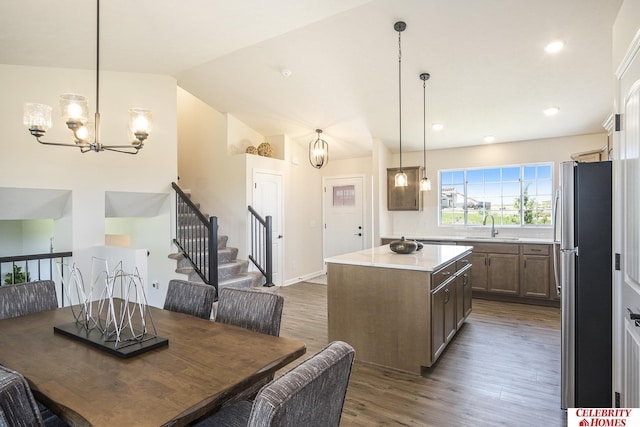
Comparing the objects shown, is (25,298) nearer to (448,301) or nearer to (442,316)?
(442,316)

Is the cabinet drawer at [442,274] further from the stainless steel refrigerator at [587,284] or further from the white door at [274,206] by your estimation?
the white door at [274,206]

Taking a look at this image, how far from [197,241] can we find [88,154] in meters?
1.63

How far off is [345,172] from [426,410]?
201 inches

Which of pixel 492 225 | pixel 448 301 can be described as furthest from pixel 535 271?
pixel 448 301

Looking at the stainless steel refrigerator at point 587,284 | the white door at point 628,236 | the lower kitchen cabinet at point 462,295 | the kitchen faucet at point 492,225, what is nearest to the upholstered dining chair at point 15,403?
the white door at point 628,236

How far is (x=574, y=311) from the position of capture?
2.32 metres

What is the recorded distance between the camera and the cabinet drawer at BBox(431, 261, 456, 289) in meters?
2.94

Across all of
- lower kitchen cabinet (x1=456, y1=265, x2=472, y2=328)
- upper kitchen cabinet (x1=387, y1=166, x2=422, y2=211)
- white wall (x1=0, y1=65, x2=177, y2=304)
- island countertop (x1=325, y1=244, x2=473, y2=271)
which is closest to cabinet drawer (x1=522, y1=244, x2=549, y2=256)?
lower kitchen cabinet (x1=456, y1=265, x2=472, y2=328)

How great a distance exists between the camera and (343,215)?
23.1ft

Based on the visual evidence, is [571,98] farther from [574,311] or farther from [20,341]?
[20,341]

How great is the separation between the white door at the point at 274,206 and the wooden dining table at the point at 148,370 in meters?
4.01

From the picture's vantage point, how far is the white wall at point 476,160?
17.1 ft

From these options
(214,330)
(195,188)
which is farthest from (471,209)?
(214,330)

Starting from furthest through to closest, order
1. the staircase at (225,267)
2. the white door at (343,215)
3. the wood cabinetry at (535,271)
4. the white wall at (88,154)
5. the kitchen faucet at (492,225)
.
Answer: the white door at (343,215) → the kitchen faucet at (492,225) → the wood cabinetry at (535,271) → the staircase at (225,267) → the white wall at (88,154)
